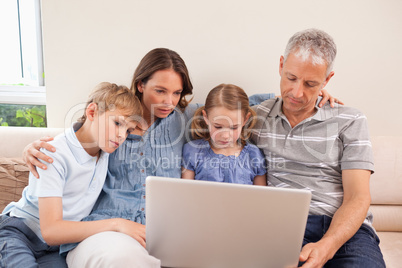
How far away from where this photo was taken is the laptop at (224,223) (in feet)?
2.88

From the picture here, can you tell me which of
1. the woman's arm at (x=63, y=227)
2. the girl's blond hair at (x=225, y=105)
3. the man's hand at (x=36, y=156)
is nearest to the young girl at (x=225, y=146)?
the girl's blond hair at (x=225, y=105)

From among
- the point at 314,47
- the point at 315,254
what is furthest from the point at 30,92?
the point at 315,254

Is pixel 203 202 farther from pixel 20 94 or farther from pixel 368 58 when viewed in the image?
pixel 20 94

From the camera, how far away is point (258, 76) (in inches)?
70.9

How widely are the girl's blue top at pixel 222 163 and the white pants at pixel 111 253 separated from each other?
1.55 feet

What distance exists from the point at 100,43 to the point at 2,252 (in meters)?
1.14

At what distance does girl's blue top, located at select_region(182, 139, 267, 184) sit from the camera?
4.73ft

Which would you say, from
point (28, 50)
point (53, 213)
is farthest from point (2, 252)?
point (28, 50)

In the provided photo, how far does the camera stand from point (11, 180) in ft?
4.91

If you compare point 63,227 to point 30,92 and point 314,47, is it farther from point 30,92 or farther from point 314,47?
point 30,92

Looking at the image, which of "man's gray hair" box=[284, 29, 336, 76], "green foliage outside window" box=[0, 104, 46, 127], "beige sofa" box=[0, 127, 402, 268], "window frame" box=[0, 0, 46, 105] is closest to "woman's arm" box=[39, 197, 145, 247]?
"beige sofa" box=[0, 127, 402, 268]

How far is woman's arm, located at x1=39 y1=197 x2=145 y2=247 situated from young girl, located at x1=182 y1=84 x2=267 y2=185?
0.42m

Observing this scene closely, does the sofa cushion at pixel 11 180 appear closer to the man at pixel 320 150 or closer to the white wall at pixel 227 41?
the white wall at pixel 227 41

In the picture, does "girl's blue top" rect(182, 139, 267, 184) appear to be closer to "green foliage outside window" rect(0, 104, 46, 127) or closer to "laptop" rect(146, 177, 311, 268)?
"laptop" rect(146, 177, 311, 268)
